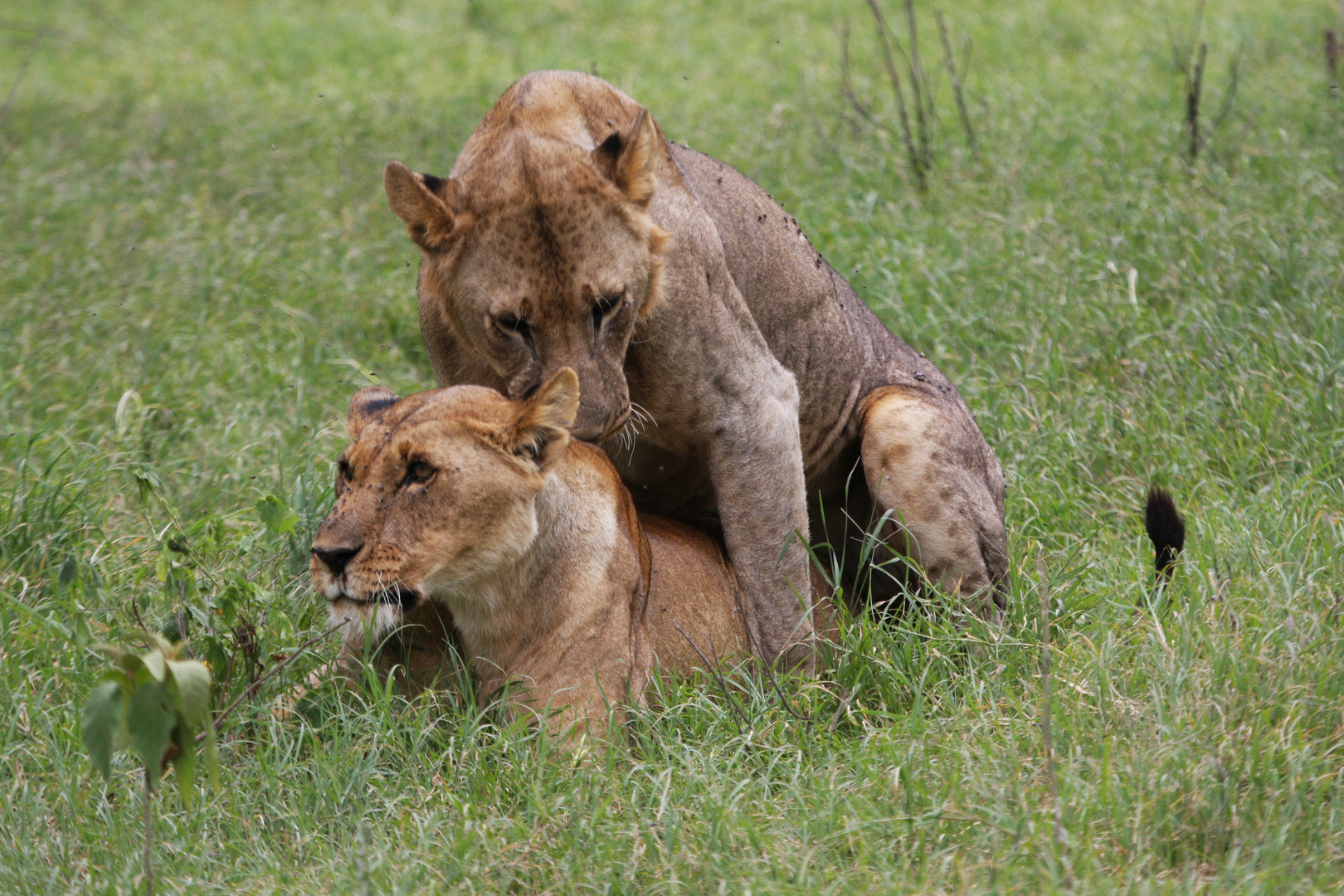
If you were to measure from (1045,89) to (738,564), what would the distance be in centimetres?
567

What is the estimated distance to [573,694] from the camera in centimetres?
343

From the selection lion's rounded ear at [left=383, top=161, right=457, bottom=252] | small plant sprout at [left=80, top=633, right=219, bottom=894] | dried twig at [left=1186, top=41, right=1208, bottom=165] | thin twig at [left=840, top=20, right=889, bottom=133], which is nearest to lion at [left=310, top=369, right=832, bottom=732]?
lion's rounded ear at [left=383, top=161, right=457, bottom=252]

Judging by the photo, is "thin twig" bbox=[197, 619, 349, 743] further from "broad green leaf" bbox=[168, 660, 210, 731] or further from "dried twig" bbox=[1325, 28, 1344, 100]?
"dried twig" bbox=[1325, 28, 1344, 100]

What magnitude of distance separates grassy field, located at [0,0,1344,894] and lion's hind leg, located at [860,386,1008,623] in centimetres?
16

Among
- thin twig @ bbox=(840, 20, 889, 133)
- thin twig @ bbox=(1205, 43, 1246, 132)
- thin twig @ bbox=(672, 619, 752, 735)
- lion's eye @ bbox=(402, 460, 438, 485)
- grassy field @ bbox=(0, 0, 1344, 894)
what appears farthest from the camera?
thin twig @ bbox=(840, 20, 889, 133)

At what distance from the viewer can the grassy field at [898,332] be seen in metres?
2.92

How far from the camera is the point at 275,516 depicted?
11.9 ft

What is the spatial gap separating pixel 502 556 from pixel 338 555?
0.39m

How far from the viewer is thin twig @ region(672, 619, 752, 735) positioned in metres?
3.58

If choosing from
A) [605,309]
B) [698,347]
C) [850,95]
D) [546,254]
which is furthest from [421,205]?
[850,95]

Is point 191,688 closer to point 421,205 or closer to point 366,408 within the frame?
point 366,408

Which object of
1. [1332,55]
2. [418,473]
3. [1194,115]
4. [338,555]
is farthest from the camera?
[1332,55]

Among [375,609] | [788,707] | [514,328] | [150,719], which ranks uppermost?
[514,328]

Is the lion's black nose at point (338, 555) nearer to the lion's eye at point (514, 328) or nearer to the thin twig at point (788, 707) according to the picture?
the lion's eye at point (514, 328)
